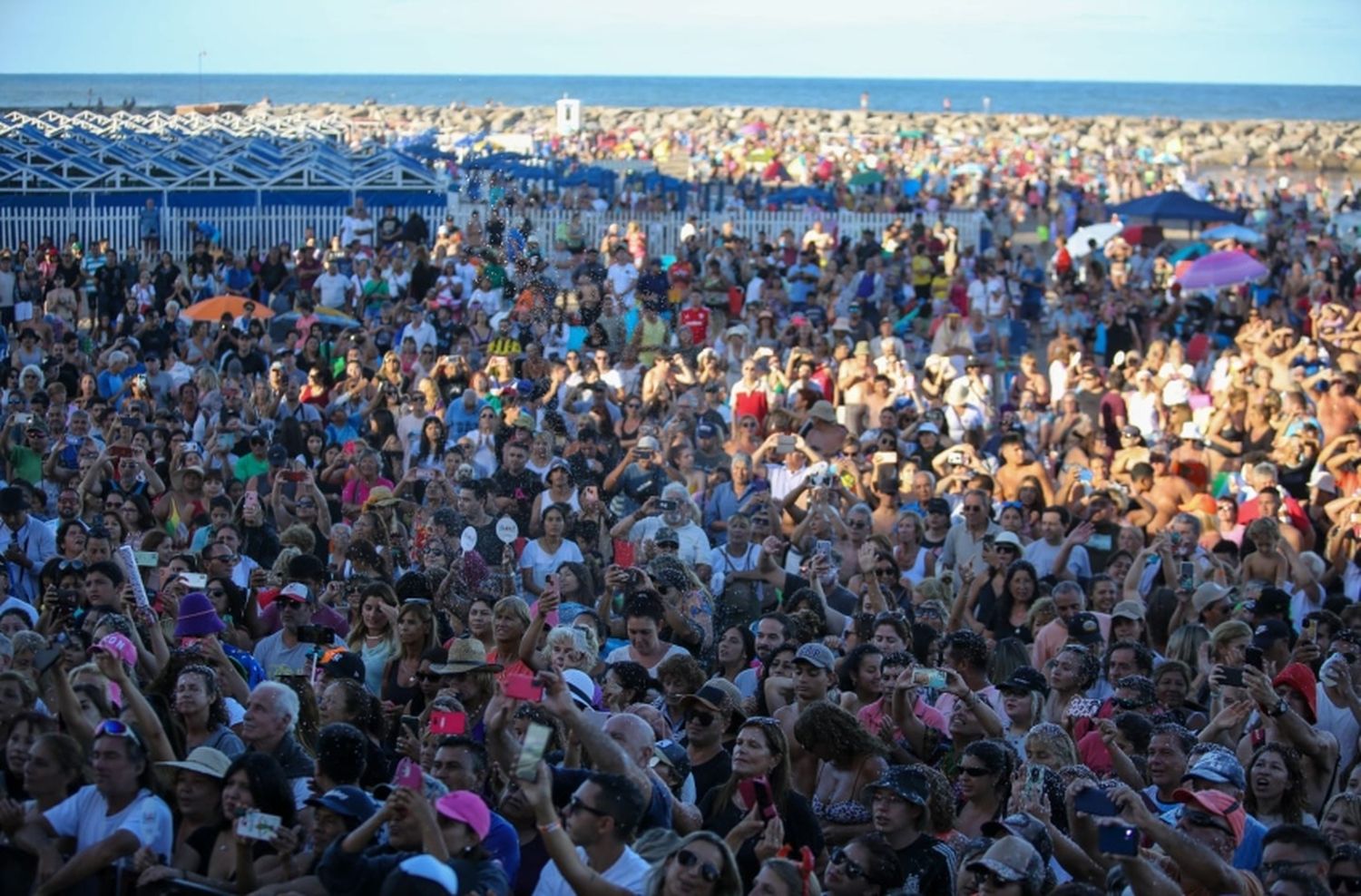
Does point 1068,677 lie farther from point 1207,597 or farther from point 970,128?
point 970,128

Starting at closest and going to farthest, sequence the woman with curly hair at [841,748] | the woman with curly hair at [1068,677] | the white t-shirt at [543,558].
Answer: the woman with curly hair at [841,748] → the woman with curly hair at [1068,677] → the white t-shirt at [543,558]

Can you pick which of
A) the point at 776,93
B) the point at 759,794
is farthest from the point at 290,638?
the point at 776,93

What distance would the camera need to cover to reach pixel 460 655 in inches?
274

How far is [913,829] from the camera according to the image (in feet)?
18.3

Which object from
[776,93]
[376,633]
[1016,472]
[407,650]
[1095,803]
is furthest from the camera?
[776,93]

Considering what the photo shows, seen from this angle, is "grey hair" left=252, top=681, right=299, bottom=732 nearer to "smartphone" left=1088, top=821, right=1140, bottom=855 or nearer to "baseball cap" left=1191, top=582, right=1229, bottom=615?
"smartphone" left=1088, top=821, right=1140, bottom=855

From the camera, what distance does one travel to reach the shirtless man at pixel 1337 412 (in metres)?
13.2

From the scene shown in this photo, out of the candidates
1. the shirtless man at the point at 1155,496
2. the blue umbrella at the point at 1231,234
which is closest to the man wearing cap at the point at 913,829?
the shirtless man at the point at 1155,496

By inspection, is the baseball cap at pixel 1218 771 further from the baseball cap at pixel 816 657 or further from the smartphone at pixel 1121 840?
the baseball cap at pixel 816 657

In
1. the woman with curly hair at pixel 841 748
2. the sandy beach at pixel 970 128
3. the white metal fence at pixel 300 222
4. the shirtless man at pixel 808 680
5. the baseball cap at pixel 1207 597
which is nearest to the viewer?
the woman with curly hair at pixel 841 748

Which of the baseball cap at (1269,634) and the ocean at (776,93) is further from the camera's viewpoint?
the ocean at (776,93)

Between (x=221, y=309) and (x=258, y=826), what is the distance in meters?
11.9

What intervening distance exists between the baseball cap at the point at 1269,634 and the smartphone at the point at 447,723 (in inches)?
147

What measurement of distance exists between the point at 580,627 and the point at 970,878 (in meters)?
2.85
